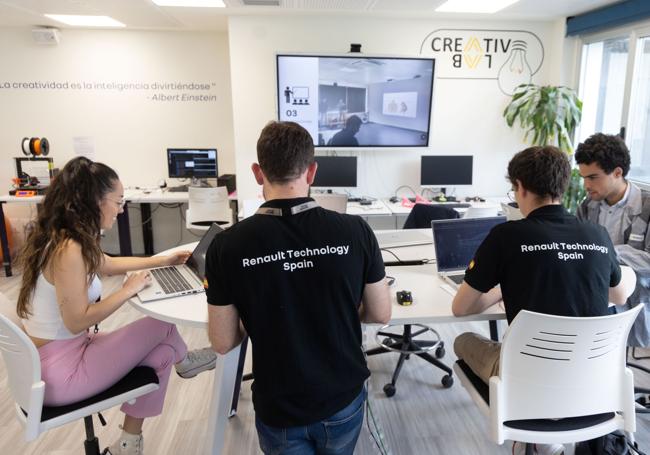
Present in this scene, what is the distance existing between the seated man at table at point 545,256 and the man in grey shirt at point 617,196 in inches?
32.5

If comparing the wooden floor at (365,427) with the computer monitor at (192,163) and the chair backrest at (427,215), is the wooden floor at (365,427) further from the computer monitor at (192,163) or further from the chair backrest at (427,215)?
the computer monitor at (192,163)

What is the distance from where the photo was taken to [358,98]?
4.61 meters

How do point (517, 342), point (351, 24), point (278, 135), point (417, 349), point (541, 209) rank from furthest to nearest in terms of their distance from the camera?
point (351, 24) → point (417, 349) → point (541, 209) → point (517, 342) → point (278, 135)

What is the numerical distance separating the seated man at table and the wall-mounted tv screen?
3.19 meters

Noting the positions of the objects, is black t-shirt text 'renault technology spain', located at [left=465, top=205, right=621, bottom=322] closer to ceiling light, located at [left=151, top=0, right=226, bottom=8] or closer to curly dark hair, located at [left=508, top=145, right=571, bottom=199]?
curly dark hair, located at [left=508, top=145, right=571, bottom=199]

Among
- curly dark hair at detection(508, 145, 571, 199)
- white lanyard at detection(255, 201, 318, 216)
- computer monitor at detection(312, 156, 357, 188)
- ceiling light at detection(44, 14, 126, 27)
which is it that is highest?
ceiling light at detection(44, 14, 126, 27)

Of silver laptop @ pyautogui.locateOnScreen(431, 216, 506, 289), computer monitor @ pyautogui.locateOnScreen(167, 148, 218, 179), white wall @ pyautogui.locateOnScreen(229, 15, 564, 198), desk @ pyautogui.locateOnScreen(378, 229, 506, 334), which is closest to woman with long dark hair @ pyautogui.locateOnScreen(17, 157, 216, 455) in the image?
desk @ pyautogui.locateOnScreen(378, 229, 506, 334)

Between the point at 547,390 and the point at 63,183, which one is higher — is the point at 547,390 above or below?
below

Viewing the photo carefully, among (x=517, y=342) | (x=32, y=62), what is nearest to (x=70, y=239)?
(x=517, y=342)

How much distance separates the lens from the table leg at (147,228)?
17.3 feet

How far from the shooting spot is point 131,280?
5.94ft

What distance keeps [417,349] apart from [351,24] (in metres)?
3.24

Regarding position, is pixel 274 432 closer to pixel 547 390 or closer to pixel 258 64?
pixel 547 390

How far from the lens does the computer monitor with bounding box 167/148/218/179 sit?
5.00 meters
